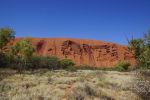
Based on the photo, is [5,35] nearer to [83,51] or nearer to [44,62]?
[44,62]

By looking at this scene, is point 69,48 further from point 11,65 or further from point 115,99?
point 115,99

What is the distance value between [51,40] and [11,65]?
60447mm

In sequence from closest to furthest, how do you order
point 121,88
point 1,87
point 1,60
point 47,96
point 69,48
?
point 47,96 < point 1,87 < point 121,88 < point 1,60 < point 69,48

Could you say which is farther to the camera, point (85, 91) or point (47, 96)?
point (85, 91)

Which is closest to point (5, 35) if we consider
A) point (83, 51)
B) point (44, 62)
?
point (44, 62)

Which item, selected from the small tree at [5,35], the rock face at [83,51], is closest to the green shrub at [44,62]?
the small tree at [5,35]

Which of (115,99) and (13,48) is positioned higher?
(13,48)

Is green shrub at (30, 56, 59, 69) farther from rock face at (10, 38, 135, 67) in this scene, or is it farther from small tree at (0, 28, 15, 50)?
rock face at (10, 38, 135, 67)

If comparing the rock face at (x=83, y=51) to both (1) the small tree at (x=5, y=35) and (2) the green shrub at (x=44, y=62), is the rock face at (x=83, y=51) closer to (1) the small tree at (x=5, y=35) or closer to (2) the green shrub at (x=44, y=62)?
(2) the green shrub at (x=44, y=62)

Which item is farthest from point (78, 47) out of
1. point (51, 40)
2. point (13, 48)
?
point (13, 48)

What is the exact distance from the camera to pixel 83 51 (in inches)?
5128

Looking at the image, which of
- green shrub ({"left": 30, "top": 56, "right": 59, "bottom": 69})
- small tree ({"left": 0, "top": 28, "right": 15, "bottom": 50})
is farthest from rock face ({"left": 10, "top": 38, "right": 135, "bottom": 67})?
small tree ({"left": 0, "top": 28, "right": 15, "bottom": 50})

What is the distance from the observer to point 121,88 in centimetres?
1892

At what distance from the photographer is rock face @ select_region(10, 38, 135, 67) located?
12594cm
